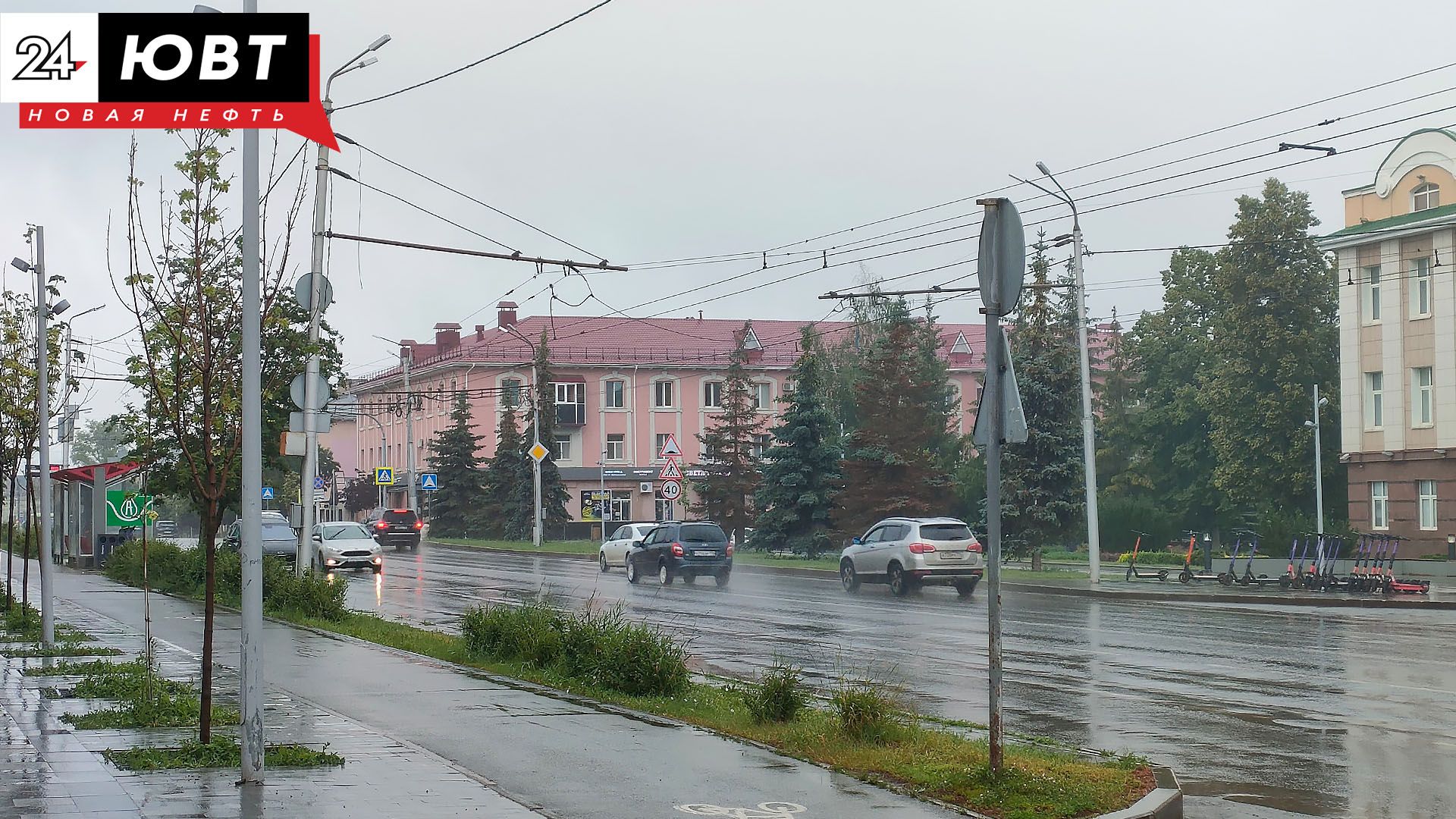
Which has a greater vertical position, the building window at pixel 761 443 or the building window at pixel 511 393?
the building window at pixel 511 393

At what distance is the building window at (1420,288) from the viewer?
151 feet

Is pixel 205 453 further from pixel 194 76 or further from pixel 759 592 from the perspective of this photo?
pixel 759 592

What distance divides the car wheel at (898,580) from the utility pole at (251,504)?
23.9m

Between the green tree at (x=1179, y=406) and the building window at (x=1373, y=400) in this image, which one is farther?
the green tree at (x=1179, y=406)

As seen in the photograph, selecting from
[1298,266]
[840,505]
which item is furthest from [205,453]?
[1298,266]

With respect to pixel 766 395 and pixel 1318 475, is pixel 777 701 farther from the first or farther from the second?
pixel 766 395

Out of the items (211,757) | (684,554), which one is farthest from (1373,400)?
(211,757)

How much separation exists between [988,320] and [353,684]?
8.80m

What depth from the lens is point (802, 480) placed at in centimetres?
5466

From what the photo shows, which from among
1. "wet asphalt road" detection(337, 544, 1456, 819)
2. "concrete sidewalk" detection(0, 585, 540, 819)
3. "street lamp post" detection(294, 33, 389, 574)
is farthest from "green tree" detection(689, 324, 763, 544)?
"concrete sidewalk" detection(0, 585, 540, 819)

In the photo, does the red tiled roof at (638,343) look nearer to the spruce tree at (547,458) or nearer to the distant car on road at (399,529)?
the spruce tree at (547,458)

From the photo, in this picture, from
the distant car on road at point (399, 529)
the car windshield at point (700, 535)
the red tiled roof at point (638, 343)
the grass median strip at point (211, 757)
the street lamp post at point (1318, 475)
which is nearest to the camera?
the grass median strip at point (211, 757)

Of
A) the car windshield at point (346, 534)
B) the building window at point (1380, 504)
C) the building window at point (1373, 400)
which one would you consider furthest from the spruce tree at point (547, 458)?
the building window at point (1380, 504)

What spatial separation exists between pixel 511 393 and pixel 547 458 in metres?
7.52
